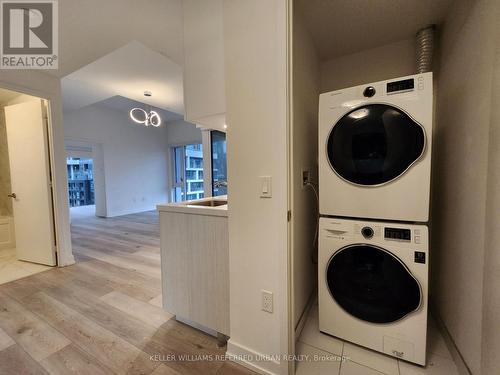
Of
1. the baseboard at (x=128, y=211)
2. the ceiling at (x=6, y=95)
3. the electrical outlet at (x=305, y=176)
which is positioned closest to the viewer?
the electrical outlet at (x=305, y=176)

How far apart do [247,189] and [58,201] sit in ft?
9.35

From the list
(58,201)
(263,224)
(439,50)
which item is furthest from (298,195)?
(58,201)

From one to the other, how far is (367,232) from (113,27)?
261 centimetres

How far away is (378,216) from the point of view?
4.25 feet

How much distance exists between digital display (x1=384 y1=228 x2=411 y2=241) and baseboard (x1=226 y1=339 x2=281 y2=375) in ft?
3.14

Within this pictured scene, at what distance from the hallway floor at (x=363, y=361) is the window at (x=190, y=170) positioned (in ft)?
19.5

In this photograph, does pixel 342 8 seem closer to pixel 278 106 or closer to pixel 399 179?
pixel 278 106

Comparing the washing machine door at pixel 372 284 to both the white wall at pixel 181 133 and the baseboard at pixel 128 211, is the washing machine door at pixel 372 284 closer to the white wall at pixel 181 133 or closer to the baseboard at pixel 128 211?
the white wall at pixel 181 133

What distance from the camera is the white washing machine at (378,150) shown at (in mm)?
1184

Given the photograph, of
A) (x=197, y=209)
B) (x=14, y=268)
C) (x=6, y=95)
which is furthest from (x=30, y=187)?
(x=197, y=209)

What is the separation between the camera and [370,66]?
6.50 feet

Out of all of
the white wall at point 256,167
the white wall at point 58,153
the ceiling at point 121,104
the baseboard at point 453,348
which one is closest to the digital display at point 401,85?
the white wall at point 256,167

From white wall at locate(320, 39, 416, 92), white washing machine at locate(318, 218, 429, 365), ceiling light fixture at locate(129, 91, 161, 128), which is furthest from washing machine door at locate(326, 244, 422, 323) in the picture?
ceiling light fixture at locate(129, 91, 161, 128)

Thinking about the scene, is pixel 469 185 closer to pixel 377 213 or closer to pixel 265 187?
pixel 377 213
